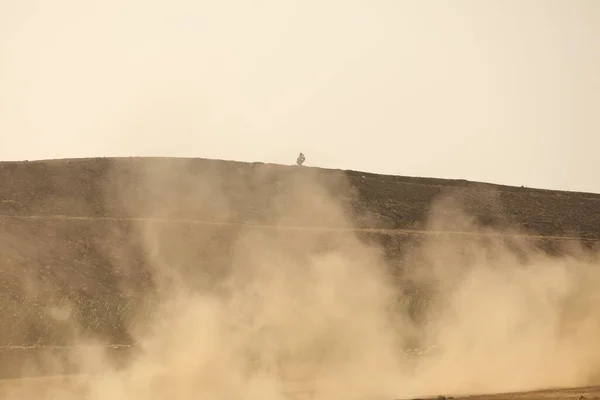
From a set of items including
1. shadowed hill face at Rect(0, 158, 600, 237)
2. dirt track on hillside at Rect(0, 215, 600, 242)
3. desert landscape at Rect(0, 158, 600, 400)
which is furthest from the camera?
shadowed hill face at Rect(0, 158, 600, 237)

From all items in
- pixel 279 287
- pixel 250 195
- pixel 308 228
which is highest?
pixel 250 195

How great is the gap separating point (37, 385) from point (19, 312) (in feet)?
1.70

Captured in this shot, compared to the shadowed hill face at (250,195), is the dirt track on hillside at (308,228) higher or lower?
lower

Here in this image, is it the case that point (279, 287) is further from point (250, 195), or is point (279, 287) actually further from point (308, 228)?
point (250, 195)

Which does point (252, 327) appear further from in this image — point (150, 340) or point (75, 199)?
point (75, 199)

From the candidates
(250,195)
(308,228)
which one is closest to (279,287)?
(308,228)

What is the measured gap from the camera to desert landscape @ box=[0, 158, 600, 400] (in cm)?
443

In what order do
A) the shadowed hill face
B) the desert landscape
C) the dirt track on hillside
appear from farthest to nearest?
the shadowed hill face, the dirt track on hillside, the desert landscape

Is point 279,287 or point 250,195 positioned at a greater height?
point 250,195

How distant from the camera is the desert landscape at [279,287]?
4.43 metres

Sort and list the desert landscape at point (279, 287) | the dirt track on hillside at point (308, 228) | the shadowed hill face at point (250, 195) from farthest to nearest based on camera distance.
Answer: the shadowed hill face at point (250, 195) < the dirt track on hillside at point (308, 228) < the desert landscape at point (279, 287)

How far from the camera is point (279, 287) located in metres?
4.92

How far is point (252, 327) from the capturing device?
471 centimetres

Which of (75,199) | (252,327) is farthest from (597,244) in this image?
(75,199)
